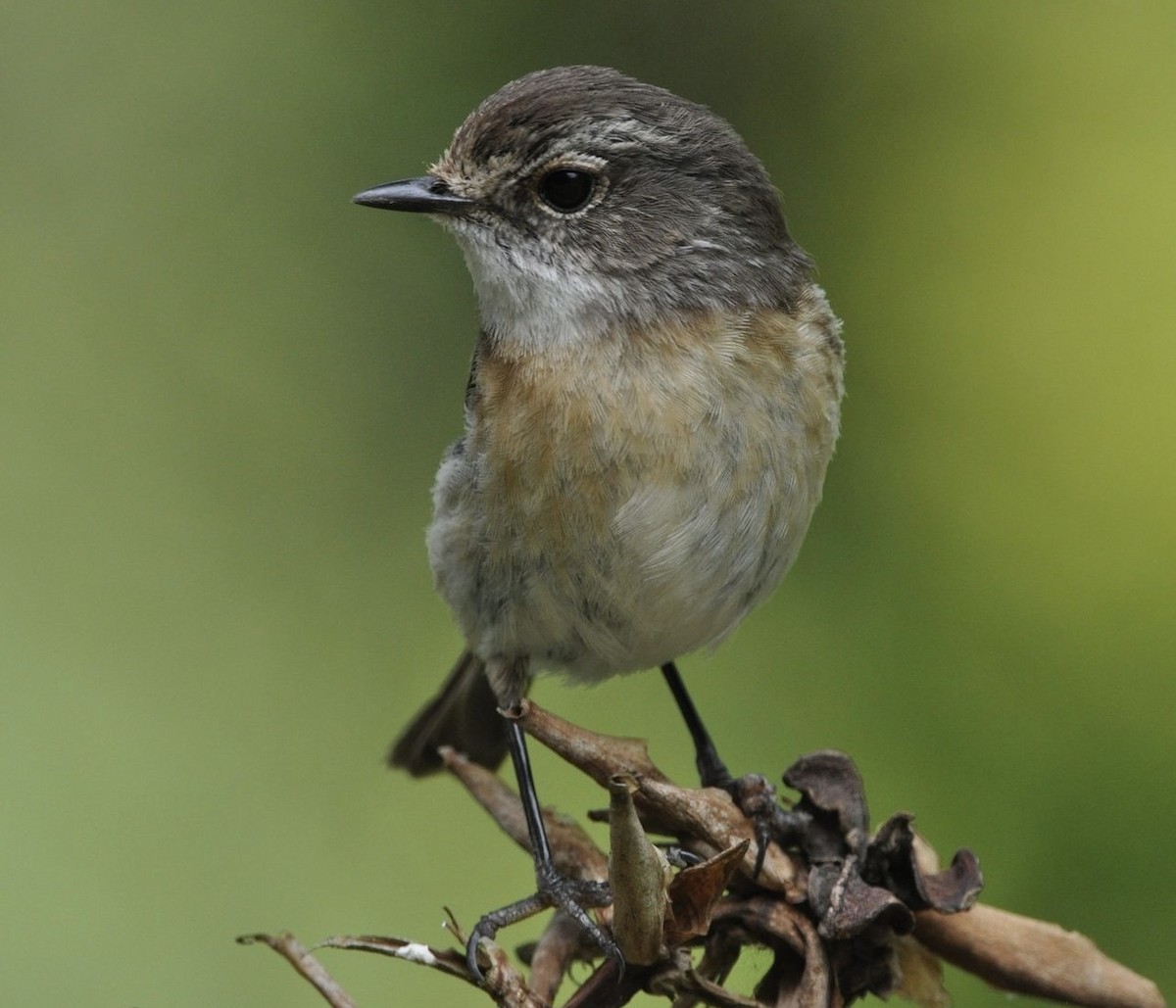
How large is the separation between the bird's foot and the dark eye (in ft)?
3.92

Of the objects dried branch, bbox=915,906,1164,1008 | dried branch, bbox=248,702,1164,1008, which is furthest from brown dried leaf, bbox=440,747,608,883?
dried branch, bbox=915,906,1164,1008

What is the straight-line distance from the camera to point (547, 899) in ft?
7.09

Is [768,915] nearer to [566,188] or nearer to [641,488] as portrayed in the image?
[641,488]

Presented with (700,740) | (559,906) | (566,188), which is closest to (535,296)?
(566,188)

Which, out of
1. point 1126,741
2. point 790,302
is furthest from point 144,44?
point 1126,741

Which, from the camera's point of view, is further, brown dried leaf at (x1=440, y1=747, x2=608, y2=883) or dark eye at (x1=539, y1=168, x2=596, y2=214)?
dark eye at (x1=539, y1=168, x2=596, y2=214)

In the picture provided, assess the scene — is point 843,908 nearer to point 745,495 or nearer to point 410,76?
point 745,495

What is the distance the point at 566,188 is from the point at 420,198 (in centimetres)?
26

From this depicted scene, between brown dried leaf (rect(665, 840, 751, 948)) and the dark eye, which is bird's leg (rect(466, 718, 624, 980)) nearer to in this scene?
brown dried leaf (rect(665, 840, 751, 948))

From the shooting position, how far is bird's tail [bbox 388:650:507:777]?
11.5 ft

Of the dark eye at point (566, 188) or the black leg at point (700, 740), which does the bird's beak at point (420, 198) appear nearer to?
the dark eye at point (566, 188)

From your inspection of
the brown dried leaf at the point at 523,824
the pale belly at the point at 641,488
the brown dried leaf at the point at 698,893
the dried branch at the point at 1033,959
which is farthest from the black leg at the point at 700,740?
the brown dried leaf at the point at 698,893

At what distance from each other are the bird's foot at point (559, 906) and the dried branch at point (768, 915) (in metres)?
0.02

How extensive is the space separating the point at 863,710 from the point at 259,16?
8.40 feet
